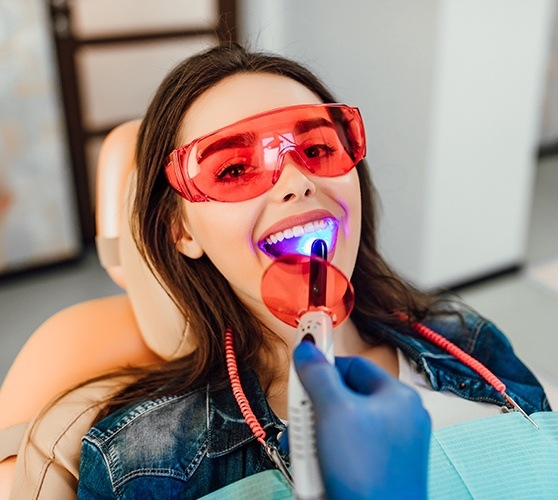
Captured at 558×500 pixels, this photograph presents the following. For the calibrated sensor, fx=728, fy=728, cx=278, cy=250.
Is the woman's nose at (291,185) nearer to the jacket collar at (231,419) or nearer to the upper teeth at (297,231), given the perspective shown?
the upper teeth at (297,231)

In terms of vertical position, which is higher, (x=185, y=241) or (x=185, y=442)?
(x=185, y=241)

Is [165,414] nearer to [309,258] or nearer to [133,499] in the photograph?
[133,499]

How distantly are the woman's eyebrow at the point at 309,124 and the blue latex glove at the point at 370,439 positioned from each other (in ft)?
1.40

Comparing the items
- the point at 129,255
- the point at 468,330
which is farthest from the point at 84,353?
the point at 468,330

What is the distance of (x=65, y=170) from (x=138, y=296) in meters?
1.97

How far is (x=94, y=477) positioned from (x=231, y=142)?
481mm

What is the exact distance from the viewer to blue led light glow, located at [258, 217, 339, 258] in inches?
39.1

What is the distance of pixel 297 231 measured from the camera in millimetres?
989

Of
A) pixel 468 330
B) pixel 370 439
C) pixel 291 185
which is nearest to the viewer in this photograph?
pixel 370 439

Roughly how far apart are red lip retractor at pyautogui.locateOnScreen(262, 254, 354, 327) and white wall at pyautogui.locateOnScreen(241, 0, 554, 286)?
159 centimetres

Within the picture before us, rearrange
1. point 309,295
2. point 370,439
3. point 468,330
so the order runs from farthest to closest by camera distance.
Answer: point 468,330, point 309,295, point 370,439

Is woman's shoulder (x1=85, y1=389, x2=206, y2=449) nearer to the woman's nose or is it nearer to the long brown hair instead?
the long brown hair

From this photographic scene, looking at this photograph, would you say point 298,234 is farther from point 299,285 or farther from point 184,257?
point 184,257

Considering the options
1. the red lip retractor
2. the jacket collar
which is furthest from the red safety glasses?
the jacket collar
